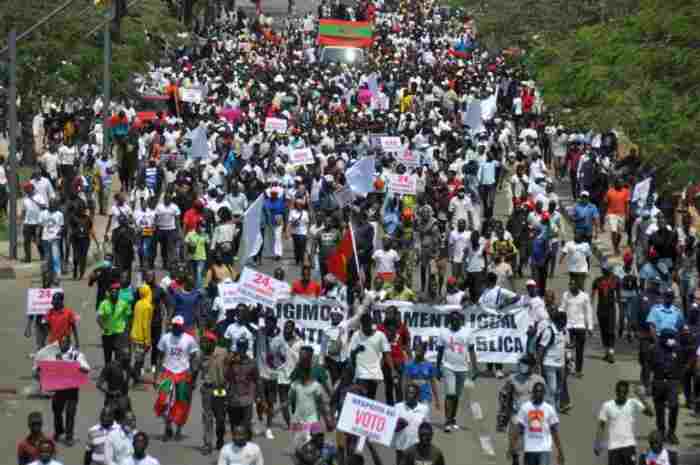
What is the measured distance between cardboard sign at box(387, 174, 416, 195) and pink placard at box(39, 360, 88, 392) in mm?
12572

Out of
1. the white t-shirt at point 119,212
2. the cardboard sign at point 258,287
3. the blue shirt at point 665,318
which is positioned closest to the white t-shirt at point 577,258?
the blue shirt at point 665,318

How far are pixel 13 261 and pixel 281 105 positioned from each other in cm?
1817

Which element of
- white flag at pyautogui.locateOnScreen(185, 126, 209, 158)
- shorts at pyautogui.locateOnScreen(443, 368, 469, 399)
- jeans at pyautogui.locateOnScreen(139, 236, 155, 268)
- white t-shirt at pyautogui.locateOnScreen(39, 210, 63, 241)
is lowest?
shorts at pyautogui.locateOnScreen(443, 368, 469, 399)

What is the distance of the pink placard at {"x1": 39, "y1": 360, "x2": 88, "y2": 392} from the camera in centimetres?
2130

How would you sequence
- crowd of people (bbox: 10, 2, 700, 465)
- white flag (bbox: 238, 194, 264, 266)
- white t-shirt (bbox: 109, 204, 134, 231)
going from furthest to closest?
white t-shirt (bbox: 109, 204, 134, 231)
white flag (bbox: 238, 194, 264, 266)
crowd of people (bbox: 10, 2, 700, 465)

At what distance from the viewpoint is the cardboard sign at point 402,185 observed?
33.3 m

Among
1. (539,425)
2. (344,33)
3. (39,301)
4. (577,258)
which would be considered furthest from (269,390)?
(344,33)

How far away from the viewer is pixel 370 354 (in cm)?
2167

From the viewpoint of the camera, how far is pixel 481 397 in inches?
957

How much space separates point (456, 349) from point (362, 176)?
1278 centimetres

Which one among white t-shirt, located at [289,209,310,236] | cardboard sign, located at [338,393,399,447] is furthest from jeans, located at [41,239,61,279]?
cardboard sign, located at [338,393,399,447]

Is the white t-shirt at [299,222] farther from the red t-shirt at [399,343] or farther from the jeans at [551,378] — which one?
the jeans at [551,378]

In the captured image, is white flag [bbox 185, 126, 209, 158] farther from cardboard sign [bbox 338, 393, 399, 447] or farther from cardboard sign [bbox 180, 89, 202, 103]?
cardboard sign [bbox 338, 393, 399, 447]

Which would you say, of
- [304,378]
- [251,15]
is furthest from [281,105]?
[251,15]
